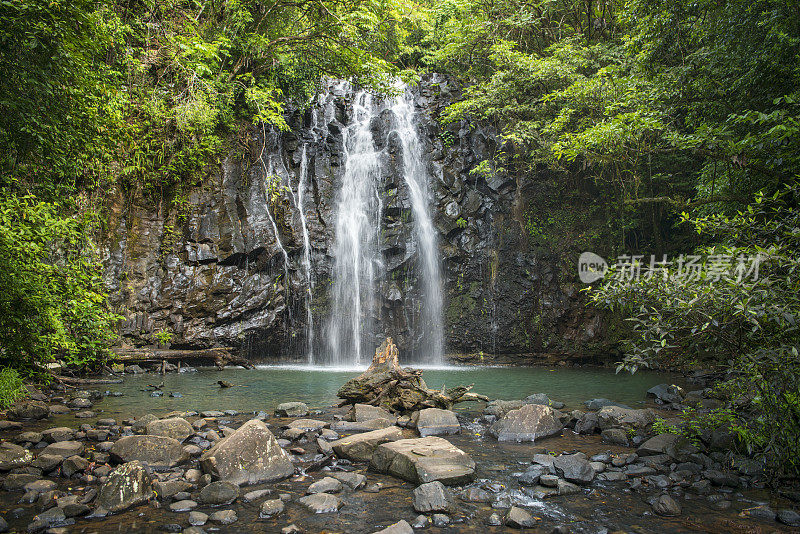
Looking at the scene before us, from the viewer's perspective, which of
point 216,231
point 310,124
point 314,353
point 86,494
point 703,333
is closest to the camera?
point 86,494

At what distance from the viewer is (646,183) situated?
16062 mm

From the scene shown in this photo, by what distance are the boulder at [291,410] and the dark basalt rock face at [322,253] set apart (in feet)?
24.1

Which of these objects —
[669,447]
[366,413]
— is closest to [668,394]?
[669,447]

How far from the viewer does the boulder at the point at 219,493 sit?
3.61 m

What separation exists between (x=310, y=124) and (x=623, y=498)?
54.4 feet

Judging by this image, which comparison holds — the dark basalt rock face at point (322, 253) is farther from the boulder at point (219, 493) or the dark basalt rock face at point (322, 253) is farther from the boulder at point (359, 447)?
the boulder at point (219, 493)

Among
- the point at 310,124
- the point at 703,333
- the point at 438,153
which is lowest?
the point at 703,333

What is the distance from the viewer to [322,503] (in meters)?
3.66

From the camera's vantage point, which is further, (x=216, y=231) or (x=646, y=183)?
(x=646, y=183)

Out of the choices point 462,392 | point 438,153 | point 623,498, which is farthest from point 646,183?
point 623,498

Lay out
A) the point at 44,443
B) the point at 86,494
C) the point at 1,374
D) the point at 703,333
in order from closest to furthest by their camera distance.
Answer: the point at 86,494
the point at 703,333
the point at 44,443
the point at 1,374

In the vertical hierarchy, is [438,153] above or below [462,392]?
above

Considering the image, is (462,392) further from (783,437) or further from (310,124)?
(310,124)

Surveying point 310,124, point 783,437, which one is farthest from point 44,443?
point 310,124
